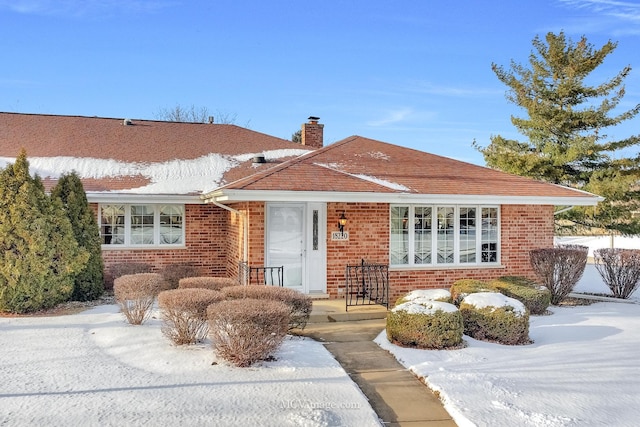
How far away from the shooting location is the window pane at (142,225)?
13.0 metres

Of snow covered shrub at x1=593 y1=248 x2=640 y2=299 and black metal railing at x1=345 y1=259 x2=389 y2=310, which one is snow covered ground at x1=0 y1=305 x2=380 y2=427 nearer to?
black metal railing at x1=345 y1=259 x2=389 y2=310

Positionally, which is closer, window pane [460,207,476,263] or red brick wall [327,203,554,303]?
red brick wall [327,203,554,303]

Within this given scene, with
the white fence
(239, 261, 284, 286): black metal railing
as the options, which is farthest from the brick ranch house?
the white fence

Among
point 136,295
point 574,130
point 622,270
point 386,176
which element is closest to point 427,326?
point 136,295

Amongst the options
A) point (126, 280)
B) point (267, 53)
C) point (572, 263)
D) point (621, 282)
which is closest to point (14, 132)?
point (267, 53)

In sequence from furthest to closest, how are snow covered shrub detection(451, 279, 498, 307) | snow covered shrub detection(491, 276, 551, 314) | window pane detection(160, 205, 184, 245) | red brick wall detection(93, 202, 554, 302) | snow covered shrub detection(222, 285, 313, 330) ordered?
window pane detection(160, 205, 184, 245) → red brick wall detection(93, 202, 554, 302) → snow covered shrub detection(491, 276, 551, 314) → snow covered shrub detection(451, 279, 498, 307) → snow covered shrub detection(222, 285, 313, 330)

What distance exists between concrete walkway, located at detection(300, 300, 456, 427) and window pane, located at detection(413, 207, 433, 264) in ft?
7.32

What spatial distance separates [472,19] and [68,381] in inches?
485

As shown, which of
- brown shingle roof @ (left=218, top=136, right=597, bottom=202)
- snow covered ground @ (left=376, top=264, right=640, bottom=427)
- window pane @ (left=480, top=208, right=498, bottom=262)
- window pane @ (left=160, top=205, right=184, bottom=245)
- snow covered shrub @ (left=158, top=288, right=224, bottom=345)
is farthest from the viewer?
window pane @ (left=160, top=205, right=184, bottom=245)

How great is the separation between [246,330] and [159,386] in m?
1.16

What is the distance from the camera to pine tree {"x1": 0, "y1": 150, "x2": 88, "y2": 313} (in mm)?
9273

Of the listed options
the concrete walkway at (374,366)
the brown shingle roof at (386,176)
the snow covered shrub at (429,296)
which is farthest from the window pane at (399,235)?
the snow covered shrub at (429,296)

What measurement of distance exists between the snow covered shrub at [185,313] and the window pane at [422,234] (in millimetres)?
5853

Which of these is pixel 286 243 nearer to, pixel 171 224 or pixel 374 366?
pixel 171 224
